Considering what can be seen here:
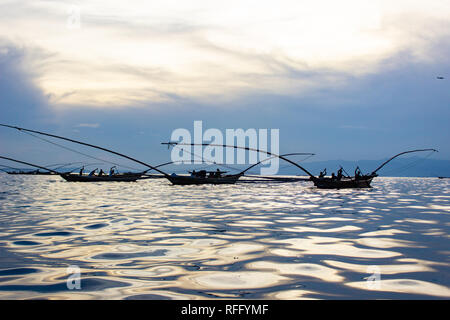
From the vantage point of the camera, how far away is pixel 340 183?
3978 centimetres

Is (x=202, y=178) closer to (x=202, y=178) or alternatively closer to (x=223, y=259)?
(x=202, y=178)

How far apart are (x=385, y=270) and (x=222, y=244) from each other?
3.40 meters

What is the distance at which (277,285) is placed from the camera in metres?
5.29

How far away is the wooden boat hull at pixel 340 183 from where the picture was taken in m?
38.5

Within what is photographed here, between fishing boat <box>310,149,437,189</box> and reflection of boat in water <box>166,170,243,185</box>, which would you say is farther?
reflection of boat in water <box>166,170,243,185</box>

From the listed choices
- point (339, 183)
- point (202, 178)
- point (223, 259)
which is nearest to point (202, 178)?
point (202, 178)

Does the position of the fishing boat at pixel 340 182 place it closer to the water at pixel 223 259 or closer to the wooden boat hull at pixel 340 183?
the wooden boat hull at pixel 340 183

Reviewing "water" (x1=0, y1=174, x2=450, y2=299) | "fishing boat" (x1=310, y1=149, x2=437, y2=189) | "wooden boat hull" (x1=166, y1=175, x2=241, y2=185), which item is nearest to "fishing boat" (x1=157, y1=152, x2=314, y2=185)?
"wooden boat hull" (x1=166, y1=175, x2=241, y2=185)

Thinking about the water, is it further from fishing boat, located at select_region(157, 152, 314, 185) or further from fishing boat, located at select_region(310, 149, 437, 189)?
fishing boat, located at select_region(157, 152, 314, 185)

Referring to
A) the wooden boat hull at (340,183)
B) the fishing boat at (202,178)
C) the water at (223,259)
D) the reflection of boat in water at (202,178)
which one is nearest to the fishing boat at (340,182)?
the wooden boat hull at (340,183)

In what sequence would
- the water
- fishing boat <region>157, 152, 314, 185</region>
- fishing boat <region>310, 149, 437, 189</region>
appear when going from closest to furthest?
the water, fishing boat <region>310, 149, 437, 189</region>, fishing boat <region>157, 152, 314, 185</region>

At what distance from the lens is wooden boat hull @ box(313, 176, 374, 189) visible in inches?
1515
